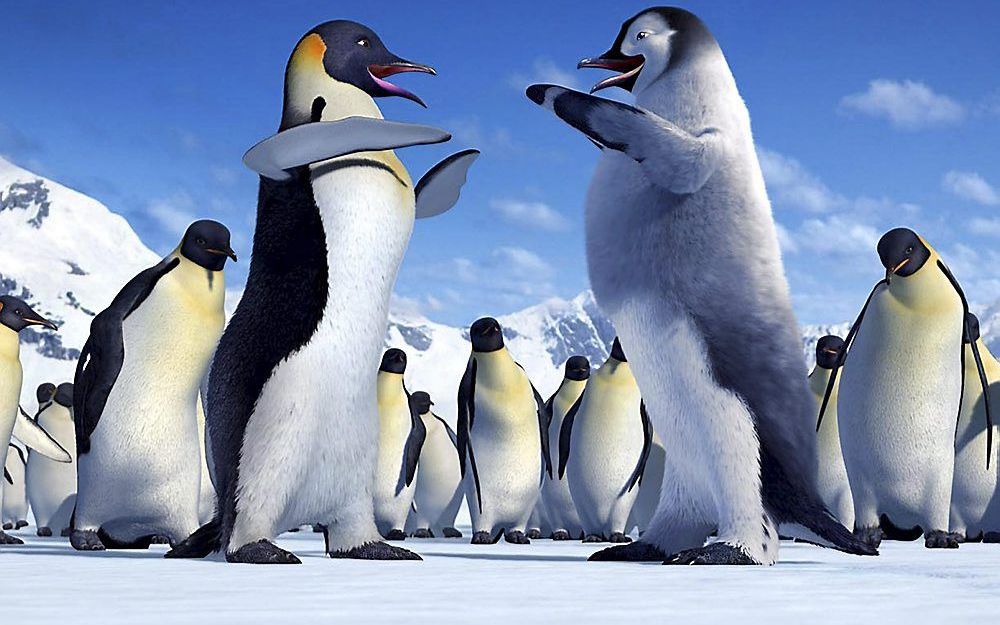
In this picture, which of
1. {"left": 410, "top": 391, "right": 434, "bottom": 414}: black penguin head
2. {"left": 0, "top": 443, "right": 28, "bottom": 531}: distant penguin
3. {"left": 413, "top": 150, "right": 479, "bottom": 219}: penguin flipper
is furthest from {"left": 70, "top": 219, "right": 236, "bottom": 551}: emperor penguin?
{"left": 0, "top": 443, "right": 28, "bottom": 531}: distant penguin

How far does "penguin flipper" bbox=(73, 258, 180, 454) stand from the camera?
190 inches

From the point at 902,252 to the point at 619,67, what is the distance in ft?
6.80

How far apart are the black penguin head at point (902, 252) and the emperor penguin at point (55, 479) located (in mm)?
6808

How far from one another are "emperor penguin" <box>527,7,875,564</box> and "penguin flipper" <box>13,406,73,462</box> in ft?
16.0

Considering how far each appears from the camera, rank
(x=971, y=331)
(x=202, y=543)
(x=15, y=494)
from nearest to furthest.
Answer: (x=202, y=543)
(x=971, y=331)
(x=15, y=494)

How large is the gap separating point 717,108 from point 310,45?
1373 mm

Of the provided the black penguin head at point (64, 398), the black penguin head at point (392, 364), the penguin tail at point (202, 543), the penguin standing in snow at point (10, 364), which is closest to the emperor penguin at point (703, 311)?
the penguin tail at point (202, 543)

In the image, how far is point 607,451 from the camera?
27.2ft

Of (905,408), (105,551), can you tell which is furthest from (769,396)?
(105,551)

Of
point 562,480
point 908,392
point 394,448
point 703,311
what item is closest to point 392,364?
point 394,448

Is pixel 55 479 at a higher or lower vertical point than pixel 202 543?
higher

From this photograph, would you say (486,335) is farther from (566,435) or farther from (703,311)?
(703,311)

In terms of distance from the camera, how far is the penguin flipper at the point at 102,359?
4824 millimetres

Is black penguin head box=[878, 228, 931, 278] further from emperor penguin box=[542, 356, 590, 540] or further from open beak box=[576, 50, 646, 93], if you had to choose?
emperor penguin box=[542, 356, 590, 540]
